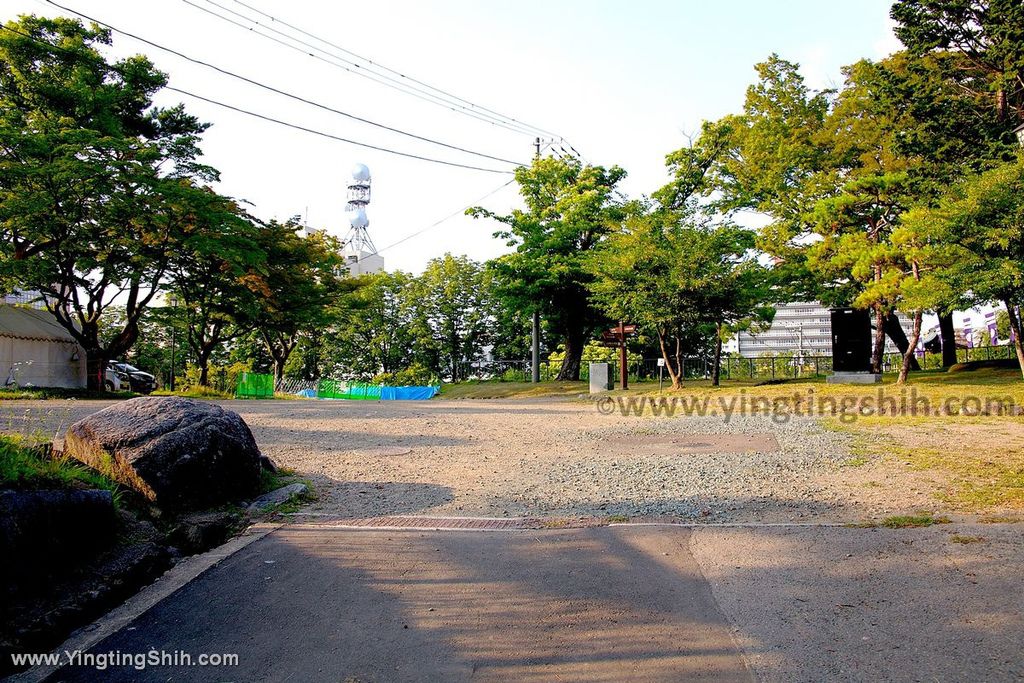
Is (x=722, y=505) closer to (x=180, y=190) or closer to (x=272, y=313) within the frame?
(x=180, y=190)

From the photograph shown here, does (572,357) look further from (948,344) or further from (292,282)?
(948,344)

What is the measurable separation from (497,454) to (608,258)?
15.0 metres

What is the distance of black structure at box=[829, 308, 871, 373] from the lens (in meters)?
22.6

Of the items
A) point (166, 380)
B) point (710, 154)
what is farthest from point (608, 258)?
point (166, 380)

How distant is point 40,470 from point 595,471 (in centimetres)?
538

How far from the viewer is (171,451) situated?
5.63 meters

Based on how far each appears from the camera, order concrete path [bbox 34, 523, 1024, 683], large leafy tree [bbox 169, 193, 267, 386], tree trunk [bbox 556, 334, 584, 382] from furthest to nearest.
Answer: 1. tree trunk [bbox 556, 334, 584, 382]
2. large leafy tree [bbox 169, 193, 267, 386]
3. concrete path [bbox 34, 523, 1024, 683]

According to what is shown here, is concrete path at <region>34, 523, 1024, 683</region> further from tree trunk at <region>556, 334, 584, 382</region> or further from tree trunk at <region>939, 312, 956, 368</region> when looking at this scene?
tree trunk at <region>556, 334, 584, 382</region>

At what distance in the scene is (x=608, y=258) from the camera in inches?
920

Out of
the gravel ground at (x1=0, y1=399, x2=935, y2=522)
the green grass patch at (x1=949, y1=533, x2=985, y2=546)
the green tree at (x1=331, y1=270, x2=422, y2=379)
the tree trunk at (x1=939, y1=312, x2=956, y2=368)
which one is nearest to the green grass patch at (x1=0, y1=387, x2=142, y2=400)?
the gravel ground at (x1=0, y1=399, x2=935, y2=522)

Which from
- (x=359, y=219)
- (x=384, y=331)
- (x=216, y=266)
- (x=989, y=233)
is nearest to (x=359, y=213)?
(x=359, y=219)

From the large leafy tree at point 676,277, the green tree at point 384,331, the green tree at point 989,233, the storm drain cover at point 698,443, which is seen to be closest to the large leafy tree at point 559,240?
the large leafy tree at point 676,277

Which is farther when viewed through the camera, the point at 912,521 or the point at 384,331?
the point at 384,331

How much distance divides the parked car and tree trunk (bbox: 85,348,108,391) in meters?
9.16
